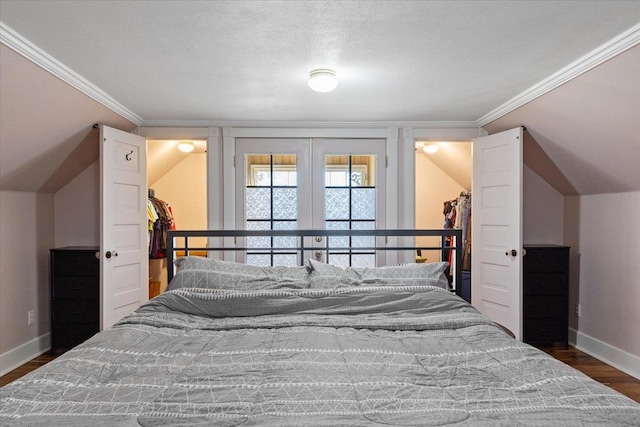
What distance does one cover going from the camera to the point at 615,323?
3.69 meters

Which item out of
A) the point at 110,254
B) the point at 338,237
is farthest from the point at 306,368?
the point at 338,237

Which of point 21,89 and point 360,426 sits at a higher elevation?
point 21,89

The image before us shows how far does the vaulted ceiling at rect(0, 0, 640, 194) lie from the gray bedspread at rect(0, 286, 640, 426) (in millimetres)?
1468

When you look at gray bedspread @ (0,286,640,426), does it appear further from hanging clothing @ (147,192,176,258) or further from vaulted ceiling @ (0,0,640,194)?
hanging clothing @ (147,192,176,258)

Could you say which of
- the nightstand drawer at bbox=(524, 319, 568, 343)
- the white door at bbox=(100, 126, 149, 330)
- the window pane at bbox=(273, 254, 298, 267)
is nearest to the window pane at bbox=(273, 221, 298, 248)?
the window pane at bbox=(273, 254, 298, 267)

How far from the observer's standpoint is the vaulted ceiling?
217 centimetres

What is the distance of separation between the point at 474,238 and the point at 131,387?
3717 mm

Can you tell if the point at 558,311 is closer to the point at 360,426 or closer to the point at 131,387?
the point at 360,426

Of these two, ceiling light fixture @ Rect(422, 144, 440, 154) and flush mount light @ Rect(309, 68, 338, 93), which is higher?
flush mount light @ Rect(309, 68, 338, 93)

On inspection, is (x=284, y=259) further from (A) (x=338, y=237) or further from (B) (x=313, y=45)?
(B) (x=313, y=45)

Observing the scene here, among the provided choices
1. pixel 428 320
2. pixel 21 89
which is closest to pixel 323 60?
pixel 428 320

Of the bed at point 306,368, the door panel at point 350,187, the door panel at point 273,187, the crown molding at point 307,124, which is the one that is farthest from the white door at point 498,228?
the door panel at point 273,187

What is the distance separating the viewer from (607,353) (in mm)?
3752

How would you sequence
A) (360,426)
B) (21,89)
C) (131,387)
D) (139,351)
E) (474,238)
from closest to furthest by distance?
1. (360,426)
2. (131,387)
3. (139,351)
4. (21,89)
5. (474,238)
